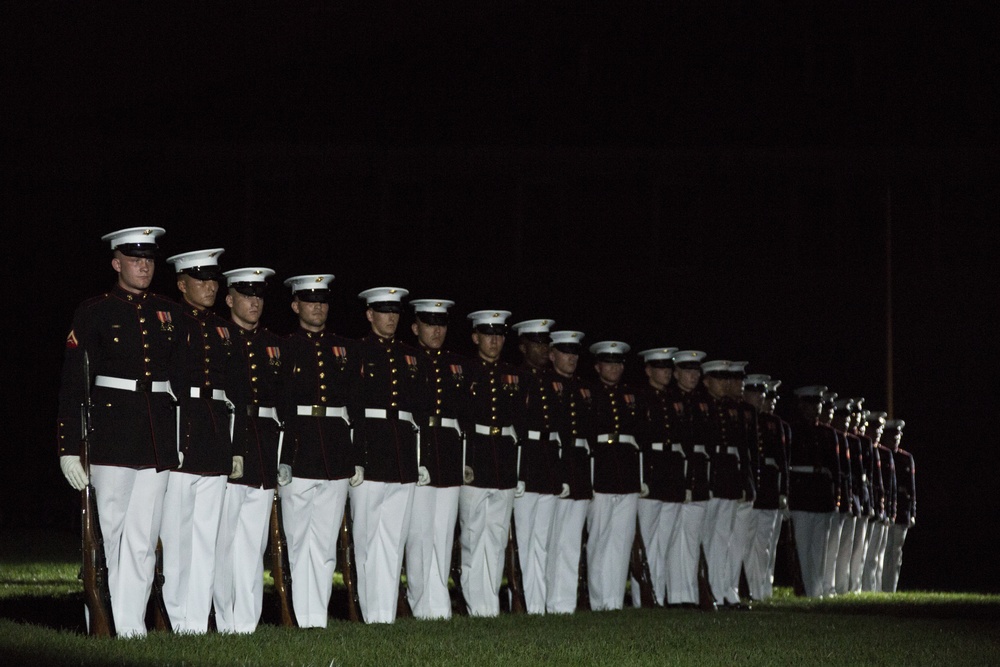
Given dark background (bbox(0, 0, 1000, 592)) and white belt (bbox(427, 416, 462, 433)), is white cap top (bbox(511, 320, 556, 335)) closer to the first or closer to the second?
white belt (bbox(427, 416, 462, 433))

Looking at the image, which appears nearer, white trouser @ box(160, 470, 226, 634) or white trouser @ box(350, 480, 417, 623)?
white trouser @ box(160, 470, 226, 634)

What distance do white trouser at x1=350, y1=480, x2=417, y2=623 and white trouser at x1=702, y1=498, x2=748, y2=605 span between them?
14.2 feet

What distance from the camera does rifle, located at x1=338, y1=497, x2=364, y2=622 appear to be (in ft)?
33.6

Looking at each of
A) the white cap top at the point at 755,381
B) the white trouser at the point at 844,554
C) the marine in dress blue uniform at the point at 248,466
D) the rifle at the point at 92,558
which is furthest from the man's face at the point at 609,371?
the rifle at the point at 92,558

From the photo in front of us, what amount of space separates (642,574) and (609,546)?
0.43 m

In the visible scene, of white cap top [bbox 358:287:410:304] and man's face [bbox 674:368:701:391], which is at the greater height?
white cap top [bbox 358:287:410:304]

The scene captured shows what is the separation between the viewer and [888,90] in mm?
28234

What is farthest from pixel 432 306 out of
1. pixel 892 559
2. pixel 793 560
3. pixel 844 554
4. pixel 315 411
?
pixel 892 559

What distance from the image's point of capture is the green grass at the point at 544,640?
7.71 m

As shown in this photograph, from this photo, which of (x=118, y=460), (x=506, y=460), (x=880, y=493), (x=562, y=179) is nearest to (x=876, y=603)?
(x=880, y=493)

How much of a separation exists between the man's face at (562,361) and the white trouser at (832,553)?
4.25 m

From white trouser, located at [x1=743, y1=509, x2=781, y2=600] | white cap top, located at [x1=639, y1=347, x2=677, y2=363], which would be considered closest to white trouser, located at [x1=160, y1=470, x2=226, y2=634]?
white cap top, located at [x1=639, y1=347, x2=677, y2=363]

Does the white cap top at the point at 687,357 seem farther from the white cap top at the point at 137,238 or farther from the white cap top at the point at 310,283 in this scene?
the white cap top at the point at 137,238

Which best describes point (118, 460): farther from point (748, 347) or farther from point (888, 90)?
point (888, 90)
